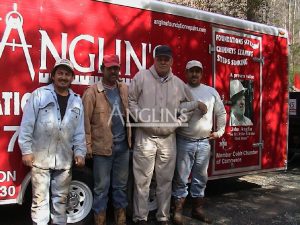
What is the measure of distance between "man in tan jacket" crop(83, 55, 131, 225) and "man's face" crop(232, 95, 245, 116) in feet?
7.05

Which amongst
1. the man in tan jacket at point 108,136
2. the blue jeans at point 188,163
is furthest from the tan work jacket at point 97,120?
the blue jeans at point 188,163

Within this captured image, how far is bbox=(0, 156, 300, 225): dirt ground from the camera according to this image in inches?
222

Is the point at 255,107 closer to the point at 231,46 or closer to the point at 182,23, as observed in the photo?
the point at 231,46

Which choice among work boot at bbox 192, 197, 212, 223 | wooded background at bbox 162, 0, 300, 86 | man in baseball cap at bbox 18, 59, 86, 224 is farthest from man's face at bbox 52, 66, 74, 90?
wooded background at bbox 162, 0, 300, 86

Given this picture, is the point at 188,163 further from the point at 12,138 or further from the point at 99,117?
the point at 12,138

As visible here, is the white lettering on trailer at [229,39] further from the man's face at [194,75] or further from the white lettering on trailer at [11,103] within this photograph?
the white lettering on trailer at [11,103]

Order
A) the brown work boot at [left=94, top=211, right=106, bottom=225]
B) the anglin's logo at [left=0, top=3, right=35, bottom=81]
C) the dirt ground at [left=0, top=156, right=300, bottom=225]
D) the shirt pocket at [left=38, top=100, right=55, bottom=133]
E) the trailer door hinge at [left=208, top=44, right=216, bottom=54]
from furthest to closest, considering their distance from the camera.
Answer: the trailer door hinge at [left=208, top=44, right=216, bottom=54], the dirt ground at [left=0, top=156, right=300, bottom=225], the brown work boot at [left=94, top=211, right=106, bottom=225], the anglin's logo at [left=0, top=3, right=35, bottom=81], the shirt pocket at [left=38, top=100, right=55, bottom=133]

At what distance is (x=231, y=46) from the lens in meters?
6.38

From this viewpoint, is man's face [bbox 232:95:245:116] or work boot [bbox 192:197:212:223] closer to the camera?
work boot [bbox 192:197:212:223]

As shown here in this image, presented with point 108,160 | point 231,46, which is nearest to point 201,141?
point 108,160

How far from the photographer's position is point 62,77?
4.34m

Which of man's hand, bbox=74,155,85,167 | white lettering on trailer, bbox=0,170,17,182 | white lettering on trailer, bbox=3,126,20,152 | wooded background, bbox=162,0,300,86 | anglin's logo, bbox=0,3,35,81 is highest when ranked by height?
wooded background, bbox=162,0,300,86

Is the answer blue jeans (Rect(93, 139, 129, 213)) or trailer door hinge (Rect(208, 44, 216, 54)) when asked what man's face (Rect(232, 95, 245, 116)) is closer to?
trailer door hinge (Rect(208, 44, 216, 54))

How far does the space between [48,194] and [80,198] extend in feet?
2.18
